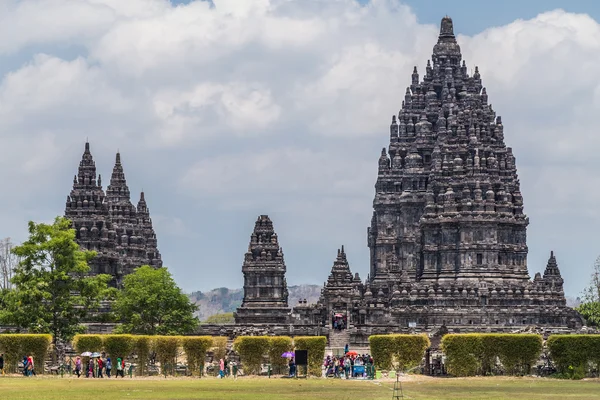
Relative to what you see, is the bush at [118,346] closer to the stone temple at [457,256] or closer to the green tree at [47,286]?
the green tree at [47,286]

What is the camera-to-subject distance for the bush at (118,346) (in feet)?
406

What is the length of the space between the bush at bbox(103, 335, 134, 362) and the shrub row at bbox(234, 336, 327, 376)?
25.6 ft

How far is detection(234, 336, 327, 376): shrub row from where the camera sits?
399 feet

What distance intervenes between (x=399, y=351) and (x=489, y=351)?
7052 mm

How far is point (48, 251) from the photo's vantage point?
477 ft

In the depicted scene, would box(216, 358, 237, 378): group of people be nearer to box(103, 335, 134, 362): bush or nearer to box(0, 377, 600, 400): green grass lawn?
box(0, 377, 600, 400): green grass lawn

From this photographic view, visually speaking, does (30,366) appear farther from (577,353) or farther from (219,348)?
(577,353)

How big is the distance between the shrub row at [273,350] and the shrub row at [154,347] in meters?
2.89

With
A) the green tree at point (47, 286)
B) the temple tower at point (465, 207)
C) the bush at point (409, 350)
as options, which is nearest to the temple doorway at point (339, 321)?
the temple tower at point (465, 207)

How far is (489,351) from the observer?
118500 millimetres

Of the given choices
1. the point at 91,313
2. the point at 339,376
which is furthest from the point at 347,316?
the point at 339,376

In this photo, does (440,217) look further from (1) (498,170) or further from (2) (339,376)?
(2) (339,376)

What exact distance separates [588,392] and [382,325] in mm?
71534

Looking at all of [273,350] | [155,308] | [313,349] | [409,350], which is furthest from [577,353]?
[155,308]
